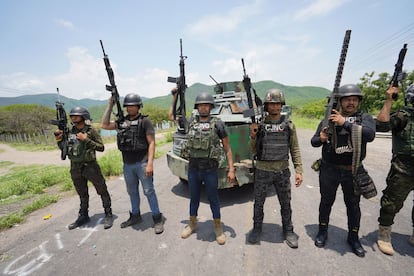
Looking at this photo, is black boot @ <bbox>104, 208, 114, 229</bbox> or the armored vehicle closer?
black boot @ <bbox>104, 208, 114, 229</bbox>

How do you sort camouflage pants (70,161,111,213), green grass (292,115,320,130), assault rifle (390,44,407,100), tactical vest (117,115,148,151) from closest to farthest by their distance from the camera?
assault rifle (390,44,407,100) < tactical vest (117,115,148,151) < camouflage pants (70,161,111,213) < green grass (292,115,320,130)

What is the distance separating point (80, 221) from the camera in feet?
12.3

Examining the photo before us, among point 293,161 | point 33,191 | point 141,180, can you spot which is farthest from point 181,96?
point 33,191

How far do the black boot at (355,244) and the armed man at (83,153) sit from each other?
3.47 meters

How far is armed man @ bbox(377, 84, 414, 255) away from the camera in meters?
2.61

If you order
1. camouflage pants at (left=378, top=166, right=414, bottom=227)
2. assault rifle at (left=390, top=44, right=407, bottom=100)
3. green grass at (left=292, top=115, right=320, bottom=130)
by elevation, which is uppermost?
assault rifle at (left=390, top=44, right=407, bottom=100)

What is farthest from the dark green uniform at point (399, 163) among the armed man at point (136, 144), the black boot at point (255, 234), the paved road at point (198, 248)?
the armed man at point (136, 144)

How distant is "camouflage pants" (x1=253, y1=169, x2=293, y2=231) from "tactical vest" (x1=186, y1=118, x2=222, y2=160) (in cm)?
67

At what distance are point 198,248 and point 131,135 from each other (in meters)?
1.84

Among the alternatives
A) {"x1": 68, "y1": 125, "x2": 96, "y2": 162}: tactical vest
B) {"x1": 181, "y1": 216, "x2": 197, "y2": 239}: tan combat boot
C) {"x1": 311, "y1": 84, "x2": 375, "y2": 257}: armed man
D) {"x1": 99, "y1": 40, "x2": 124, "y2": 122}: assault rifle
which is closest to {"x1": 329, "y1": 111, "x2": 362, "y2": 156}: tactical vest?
{"x1": 311, "y1": 84, "x2": 375, "y2": 257}: armed man

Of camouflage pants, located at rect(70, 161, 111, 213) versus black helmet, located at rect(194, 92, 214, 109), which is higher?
black helmet, located at rect(194, 92, 214, 109)

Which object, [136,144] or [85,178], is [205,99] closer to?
[136,144]

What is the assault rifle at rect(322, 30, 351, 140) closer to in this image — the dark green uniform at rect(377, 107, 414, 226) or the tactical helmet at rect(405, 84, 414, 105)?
the dark green uniform at rect(377, 107, 414, 226)

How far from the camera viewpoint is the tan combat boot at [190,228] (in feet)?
10.8
